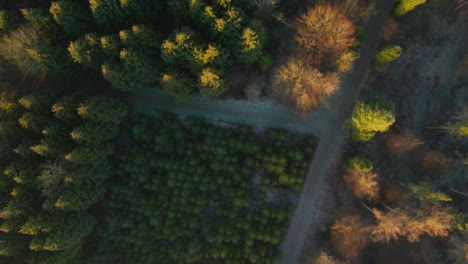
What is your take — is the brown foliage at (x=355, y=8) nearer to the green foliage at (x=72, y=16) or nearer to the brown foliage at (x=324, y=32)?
the brown foliage at (x=324, y=32)

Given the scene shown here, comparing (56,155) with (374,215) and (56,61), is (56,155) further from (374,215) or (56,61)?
(374,215)

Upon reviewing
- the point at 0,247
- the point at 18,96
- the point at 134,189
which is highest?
the point at 18,96

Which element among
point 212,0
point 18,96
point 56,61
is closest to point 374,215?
point 212,0

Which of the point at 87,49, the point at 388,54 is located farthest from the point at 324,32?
the point at 87,49

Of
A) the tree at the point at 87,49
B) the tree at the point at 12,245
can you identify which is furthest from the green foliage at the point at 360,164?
the tree at the point at 12,245

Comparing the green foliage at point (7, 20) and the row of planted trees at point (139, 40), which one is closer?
the row of planted trees at point (139, 40)

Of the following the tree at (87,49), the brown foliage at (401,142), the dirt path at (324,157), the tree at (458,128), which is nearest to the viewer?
the tree at (87,49)

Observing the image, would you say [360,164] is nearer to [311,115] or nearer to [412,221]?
[311,115]
